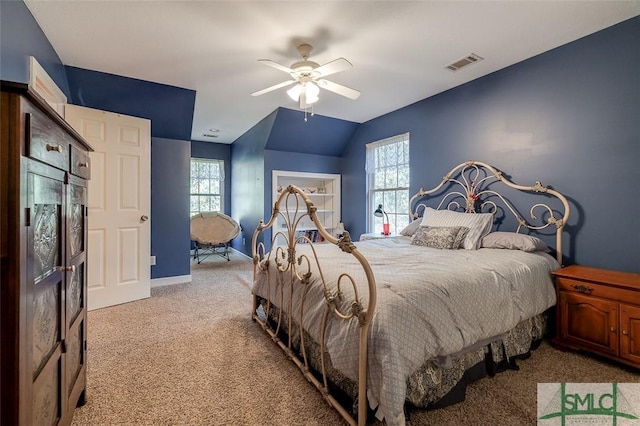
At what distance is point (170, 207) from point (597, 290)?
15.3 ft

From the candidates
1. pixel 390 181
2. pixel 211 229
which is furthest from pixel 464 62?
pixel 211 229

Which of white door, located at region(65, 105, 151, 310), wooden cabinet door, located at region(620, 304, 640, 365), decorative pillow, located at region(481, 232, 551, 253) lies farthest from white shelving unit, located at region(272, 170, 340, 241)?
wooden cabinet door, located at region(620, 304, 640, 365)

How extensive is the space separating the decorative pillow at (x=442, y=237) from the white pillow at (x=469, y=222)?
0.06 metres

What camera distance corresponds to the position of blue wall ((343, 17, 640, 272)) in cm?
225

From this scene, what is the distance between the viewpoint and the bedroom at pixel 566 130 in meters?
2.24

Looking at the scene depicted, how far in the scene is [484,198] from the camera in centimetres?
321

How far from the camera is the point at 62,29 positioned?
2.29 m

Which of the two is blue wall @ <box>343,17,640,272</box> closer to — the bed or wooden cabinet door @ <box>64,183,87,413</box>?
the bed

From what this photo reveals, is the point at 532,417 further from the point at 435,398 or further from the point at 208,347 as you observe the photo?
the point at 208,347

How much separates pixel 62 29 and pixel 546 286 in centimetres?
434

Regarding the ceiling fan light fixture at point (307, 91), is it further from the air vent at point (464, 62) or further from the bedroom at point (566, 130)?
the bedroom at point (566, 130)

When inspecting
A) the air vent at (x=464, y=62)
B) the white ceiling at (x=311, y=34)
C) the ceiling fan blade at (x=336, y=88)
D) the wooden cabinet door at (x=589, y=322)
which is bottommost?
the wooden cabinet door at (x=589, y=322)

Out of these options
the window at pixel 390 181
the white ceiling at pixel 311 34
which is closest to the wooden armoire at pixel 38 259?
the white ceiling at pixel 311 34

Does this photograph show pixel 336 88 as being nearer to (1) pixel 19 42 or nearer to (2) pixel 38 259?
(1) pixel 19 42
